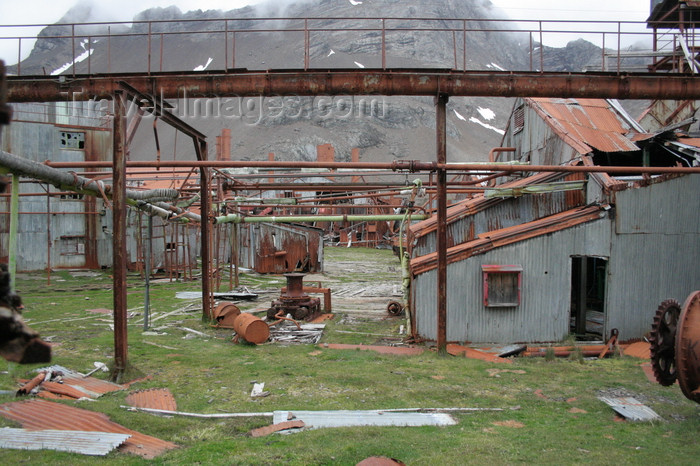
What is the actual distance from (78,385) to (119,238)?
8.28 ft

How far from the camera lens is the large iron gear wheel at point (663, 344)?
7195 millimetres

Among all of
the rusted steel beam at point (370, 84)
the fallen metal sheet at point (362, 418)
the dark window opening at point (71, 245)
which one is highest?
the rusted steel beam at point (370, 84)

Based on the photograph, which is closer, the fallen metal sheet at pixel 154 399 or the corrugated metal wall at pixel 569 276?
the fallen metal sheet at pixel 154 399

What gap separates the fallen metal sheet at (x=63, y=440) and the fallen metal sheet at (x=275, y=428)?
1.50 metres

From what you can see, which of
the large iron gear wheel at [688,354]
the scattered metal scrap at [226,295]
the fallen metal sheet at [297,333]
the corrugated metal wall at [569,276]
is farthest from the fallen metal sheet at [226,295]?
the large iron gear wheel at [688,354]

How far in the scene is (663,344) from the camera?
720 cm

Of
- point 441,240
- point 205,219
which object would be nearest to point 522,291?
point 441,240

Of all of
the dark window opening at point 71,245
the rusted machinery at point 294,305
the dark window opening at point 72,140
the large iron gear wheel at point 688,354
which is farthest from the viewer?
the dark window opening at point 72,140

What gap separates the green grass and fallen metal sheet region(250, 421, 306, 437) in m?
0.18

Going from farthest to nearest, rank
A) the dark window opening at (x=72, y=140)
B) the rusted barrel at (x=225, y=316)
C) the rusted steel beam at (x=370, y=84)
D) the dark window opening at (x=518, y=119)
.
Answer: the dark window opening at (x=72, y=140) < the dark window opening at (x=518, y=119) < the rusted barrel at (x=225, y=316) < the rusted steel beam at (x=370, y=84)

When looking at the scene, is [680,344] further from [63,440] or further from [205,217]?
[205,217]

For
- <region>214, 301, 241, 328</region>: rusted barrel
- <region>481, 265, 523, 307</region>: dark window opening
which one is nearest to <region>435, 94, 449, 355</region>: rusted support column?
<region>481, 265, 523, 307</region>: dark window opening

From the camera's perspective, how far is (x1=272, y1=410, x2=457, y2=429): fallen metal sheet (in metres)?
6.89

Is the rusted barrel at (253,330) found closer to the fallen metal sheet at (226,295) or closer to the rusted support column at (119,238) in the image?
the rusted support column at (119,238)
